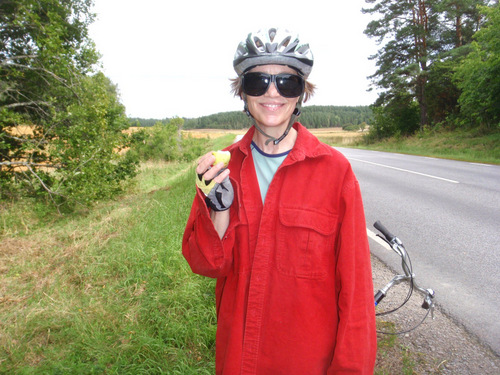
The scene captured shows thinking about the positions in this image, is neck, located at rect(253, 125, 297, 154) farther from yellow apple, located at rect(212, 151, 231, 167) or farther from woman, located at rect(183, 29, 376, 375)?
yellow apple, located at rect(212, 151, 231, 167)

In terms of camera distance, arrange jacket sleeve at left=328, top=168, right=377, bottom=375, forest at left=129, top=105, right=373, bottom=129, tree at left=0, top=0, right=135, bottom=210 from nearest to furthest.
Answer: jacket sleeve at left=328, top=168, right=377, bottom=375 → tree at left=0, top=0, right=135, bottom=210 → forest at left=129, top=105, right=373, bottom=129

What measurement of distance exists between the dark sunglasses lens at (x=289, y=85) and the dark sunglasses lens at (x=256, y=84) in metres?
0.06

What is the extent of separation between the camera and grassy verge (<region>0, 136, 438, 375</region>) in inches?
99.8

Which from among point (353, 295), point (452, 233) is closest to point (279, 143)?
point (353, 295)

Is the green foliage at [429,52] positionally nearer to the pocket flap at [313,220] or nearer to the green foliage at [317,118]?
the pocket flap at [313,220]

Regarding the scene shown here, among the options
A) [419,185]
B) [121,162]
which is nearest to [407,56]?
[419,185]

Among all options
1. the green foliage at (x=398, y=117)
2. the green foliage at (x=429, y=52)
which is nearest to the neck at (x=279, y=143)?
the green foliage at (x=429, y=52)

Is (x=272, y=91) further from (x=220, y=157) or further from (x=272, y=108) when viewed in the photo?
(x=220, y=157)

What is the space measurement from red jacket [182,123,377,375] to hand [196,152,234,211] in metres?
0.05

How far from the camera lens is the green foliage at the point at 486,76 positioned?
14.3 meters

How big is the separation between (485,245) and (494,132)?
16441 mm

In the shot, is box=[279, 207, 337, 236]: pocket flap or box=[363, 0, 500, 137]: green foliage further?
box=[363, 0, 500, 137]: green foliage

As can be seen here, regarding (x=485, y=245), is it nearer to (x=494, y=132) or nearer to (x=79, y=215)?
(x=79, y=215)

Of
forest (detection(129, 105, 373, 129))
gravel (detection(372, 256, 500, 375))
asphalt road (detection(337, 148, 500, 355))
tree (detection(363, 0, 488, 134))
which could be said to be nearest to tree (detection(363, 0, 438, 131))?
tree (detection(363, 0, 488, 134))
